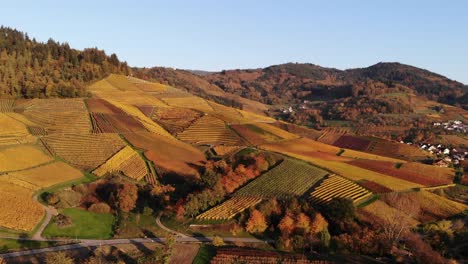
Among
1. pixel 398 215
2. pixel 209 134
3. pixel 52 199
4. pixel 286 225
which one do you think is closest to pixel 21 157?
pixel 52 199

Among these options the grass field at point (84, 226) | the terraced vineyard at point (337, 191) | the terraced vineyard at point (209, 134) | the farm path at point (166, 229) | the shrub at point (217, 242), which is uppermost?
the terraced vineyard at point (209, 134)

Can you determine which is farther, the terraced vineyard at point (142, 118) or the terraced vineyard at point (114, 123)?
the terraced vineyard at point (142, 118)

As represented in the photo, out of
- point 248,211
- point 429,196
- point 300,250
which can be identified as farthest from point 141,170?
point 429,196

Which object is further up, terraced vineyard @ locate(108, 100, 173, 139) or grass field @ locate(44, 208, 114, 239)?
terraced vineyard @ locate(108, 100, 173, 139)

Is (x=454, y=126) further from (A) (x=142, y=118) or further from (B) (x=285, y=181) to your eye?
(A) (x=142, y=118)

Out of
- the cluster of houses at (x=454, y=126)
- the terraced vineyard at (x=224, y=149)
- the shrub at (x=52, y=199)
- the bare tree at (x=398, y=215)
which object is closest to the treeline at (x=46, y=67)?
the terraced vineyard at (x=224, y=149)

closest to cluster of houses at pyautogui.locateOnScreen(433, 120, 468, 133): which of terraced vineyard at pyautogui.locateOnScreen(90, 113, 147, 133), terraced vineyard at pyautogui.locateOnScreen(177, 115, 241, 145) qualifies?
terraced vineyard at pyautogui.locateOnScreen(177, 115, 241, 145)

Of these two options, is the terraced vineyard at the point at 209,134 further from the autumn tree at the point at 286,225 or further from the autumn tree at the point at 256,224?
the autumn tree at the point at 286,225

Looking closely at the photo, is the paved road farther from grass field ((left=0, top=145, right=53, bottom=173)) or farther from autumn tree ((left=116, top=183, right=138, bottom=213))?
grass field ((left=0, top=145, right=53, bottom=173))
